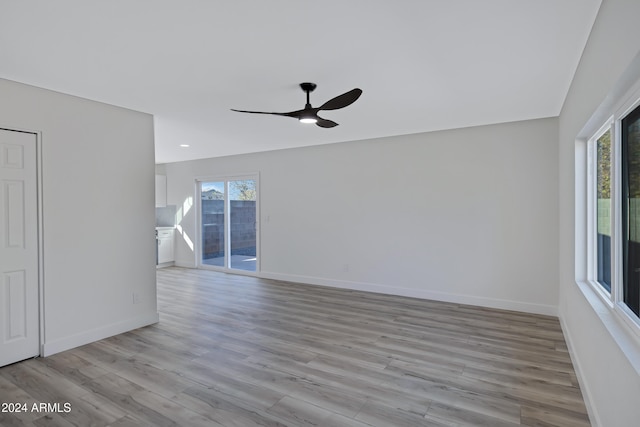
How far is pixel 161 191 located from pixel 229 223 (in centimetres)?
203

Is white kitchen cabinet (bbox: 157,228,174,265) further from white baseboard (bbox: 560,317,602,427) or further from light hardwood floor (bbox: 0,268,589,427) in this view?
white baseboard (bbox: 560,317,602,427)

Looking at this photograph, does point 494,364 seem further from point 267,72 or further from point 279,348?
point 267,72

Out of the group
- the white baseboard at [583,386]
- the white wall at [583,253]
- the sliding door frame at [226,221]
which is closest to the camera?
the white wall at [583,253]

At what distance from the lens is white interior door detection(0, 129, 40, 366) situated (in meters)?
2.93

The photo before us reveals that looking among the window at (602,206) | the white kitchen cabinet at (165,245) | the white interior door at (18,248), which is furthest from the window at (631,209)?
the white kitchen cabinet at (165,245)

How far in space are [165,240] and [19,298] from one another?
496 cm

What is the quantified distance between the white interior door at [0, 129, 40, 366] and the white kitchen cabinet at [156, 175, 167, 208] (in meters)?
4.94

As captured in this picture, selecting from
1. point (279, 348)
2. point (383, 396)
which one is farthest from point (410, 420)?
point (279, 348)

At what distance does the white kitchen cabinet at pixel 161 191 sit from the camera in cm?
791

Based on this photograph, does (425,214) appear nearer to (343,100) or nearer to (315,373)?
(343,100)

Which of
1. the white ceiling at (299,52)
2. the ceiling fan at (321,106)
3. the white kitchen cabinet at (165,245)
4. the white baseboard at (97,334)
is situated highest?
the white ceiling at (299,52)

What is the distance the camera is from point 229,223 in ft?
23.9

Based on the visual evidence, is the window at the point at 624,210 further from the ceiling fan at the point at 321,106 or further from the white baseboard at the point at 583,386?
the ceiling fan at the point at 321,106

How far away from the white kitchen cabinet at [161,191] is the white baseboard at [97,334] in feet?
14.8
